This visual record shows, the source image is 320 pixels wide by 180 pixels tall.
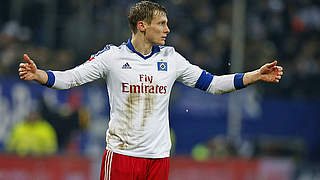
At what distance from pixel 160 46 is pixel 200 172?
692cm

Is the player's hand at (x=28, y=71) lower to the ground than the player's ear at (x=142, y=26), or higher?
lower

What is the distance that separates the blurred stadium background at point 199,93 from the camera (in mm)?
13781

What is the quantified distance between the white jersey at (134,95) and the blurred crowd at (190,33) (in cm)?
771

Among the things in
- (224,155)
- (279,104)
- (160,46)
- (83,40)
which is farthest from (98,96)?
(160,46)

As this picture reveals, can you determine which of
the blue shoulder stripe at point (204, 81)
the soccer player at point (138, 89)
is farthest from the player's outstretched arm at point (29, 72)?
the blue shoulder stripe at point (204, 81)

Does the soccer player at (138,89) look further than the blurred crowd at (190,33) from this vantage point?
No

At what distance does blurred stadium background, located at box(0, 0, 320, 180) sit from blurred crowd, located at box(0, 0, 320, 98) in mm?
22

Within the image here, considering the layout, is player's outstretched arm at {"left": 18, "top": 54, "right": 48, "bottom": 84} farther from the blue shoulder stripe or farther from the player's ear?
the blue shoulder stripe

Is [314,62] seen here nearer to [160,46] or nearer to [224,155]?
[224,155]

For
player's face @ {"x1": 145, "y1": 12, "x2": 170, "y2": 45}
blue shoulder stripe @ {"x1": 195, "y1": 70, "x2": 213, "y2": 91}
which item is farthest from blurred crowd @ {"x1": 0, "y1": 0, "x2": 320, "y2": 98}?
player's face @ {"x1": 145, "y1": 12, "x2": 170, "y2": 45}

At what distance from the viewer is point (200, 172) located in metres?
13.0

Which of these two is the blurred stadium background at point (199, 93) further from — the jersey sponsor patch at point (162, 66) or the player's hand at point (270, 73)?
the player's hand at point (270, 73)

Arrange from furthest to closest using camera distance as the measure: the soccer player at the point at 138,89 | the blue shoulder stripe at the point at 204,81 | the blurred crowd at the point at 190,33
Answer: the blurred crowd at the point at 190,33 → the blue shoulder stripe at the point at 204,81 → the soccer player at the point at 138,89

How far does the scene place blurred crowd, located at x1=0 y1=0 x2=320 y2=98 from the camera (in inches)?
572
